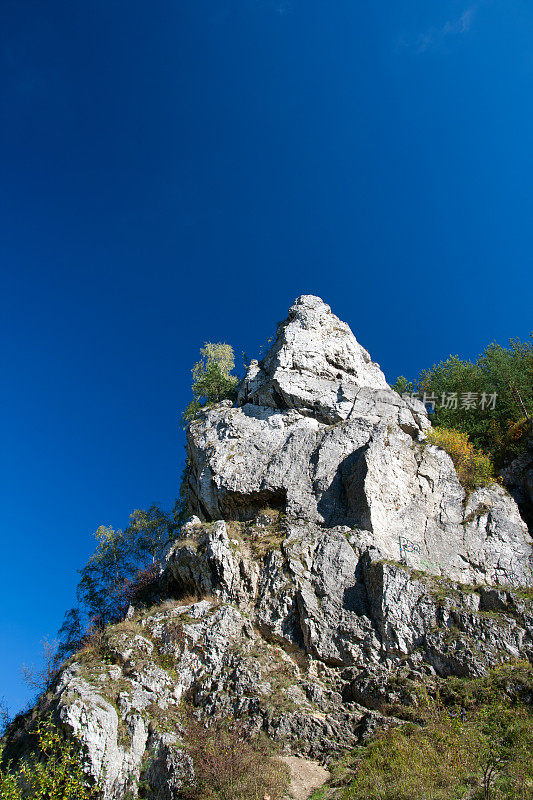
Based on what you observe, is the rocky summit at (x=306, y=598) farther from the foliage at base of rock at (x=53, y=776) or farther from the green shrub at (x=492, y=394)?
the green shrub at (x=492, y=394)

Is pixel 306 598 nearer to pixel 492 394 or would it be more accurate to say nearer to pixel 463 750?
pixel 463 750

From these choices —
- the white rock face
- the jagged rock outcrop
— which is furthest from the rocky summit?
the jagged rock outcrop

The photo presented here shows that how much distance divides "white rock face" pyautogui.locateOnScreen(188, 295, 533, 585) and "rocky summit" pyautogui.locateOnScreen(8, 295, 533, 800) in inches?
3.8

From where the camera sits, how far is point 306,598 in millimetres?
20375

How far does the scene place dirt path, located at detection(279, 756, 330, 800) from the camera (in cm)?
1423

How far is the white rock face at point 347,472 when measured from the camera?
Answer: 78.4 ft

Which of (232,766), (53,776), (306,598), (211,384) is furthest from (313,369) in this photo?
(53,776)

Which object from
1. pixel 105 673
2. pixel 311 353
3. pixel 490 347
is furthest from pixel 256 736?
pixel 490 347

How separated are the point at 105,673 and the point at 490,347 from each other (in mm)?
38365

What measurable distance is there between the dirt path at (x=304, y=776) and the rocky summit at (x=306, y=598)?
0.33 meters

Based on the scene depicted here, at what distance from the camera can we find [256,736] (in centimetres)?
1608

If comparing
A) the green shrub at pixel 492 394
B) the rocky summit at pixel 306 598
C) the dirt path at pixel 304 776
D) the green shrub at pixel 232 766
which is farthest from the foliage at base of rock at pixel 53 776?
the green shrub at pixel 492 394

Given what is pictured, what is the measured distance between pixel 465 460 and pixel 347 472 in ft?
27.5

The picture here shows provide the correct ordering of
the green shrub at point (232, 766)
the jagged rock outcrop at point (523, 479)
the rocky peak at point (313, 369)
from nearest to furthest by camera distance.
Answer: the green shrub at point (232, 766)
the jagged rock outcrop at point (523, 479)
the rocky peak at point (313, 369)
